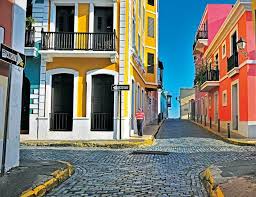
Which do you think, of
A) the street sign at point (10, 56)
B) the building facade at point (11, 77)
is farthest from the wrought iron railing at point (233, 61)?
the street sign at point (10, 56)

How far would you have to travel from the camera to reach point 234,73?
18625mm

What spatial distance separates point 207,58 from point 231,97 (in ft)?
33.5

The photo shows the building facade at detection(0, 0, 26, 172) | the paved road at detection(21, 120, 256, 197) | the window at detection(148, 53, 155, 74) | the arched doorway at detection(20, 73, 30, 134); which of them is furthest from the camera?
the window at detection(148, 53, 155, 74)

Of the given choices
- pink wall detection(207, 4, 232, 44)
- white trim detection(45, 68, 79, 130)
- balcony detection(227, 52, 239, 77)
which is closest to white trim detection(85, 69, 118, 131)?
white trim detection(45, 68, 79, 130)

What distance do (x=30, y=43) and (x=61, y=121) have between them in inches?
153

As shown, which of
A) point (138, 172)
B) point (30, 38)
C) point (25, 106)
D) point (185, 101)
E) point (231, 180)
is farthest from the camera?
point (185, 101)

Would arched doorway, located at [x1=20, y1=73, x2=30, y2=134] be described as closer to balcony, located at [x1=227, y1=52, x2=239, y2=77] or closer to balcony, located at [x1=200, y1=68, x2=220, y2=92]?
balcony, located at [x1=227, y1=52, x2=239, y2=77]

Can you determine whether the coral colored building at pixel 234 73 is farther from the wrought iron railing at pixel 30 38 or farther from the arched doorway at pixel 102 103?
the wrought iron railing at pixel 30 38

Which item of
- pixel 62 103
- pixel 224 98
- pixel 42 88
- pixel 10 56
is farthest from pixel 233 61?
pixel 10 56

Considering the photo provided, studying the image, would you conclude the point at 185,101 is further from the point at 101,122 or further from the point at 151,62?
the point at 101,122

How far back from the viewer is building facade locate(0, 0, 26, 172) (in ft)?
23.6

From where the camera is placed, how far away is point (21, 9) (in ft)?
26.4

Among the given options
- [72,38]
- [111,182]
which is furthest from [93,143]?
[111,182]

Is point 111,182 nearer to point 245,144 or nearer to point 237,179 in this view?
point 237,179
